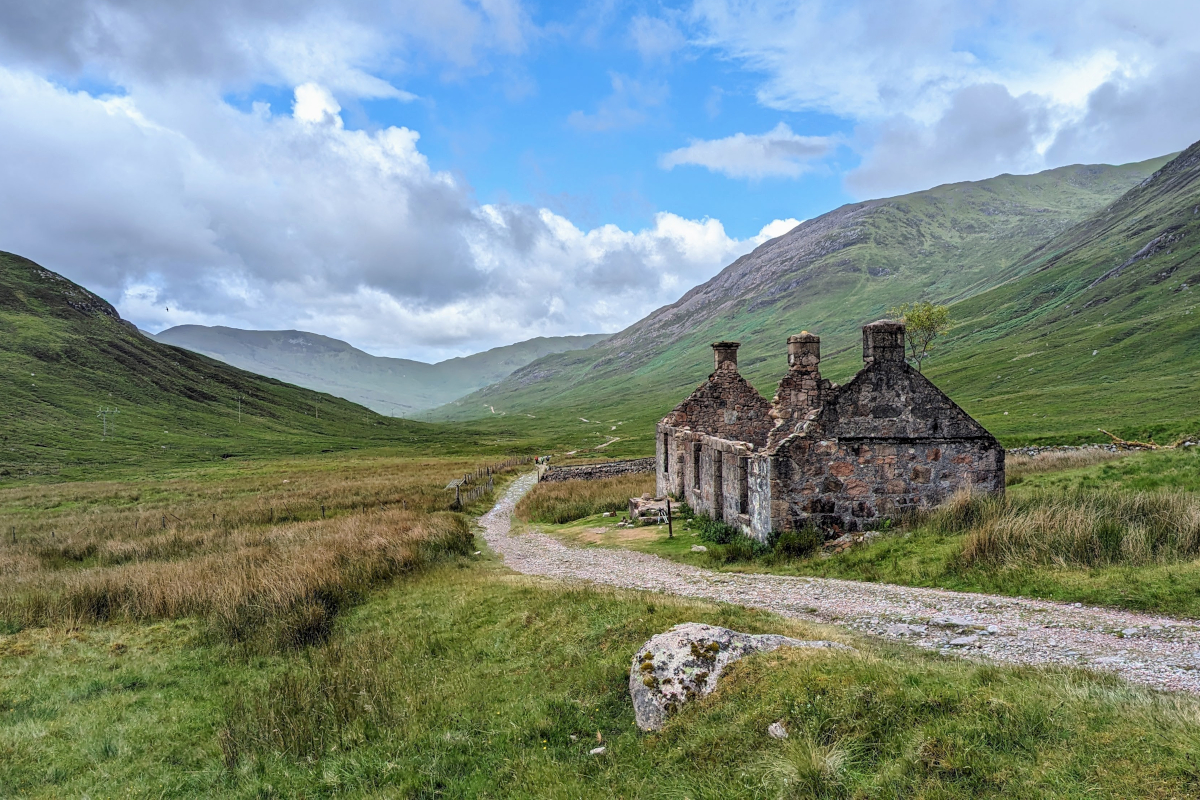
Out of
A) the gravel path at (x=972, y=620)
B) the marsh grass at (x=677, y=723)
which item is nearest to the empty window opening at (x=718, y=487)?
the gravel path at (x=972, y=620)

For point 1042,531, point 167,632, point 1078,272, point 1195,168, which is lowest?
point 167,632

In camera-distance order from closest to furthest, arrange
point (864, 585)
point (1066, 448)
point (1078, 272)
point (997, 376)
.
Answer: point (864, 585) → point (1066, 448) → point (997, 376) → point (1078, 272)

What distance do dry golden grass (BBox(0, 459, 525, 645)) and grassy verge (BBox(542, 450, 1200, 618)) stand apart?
961 centimetres

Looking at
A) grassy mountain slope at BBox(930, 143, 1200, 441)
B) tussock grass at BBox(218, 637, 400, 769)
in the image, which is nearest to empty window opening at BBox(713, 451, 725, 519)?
tussock grass at BBox(218, 637, 400, 769)

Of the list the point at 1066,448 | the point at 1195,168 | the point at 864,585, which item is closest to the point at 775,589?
the point at 864,585

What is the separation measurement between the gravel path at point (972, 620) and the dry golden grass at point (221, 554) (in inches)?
244

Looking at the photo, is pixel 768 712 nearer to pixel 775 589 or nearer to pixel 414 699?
pixel 414 699

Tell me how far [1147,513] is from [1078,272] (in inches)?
6142

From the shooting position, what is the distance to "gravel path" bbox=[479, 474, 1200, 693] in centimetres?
730

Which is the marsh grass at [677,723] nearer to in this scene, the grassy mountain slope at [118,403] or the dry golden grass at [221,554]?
the dry golden grass at [221,554]

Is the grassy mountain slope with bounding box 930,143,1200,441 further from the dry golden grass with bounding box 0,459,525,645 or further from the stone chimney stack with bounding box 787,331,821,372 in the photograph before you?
the dry golden grass with bounding box 0,459,525,645

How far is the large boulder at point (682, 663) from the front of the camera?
6906mm

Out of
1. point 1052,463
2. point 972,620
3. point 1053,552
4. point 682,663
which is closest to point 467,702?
point 682,663

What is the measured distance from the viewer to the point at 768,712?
608 cm
